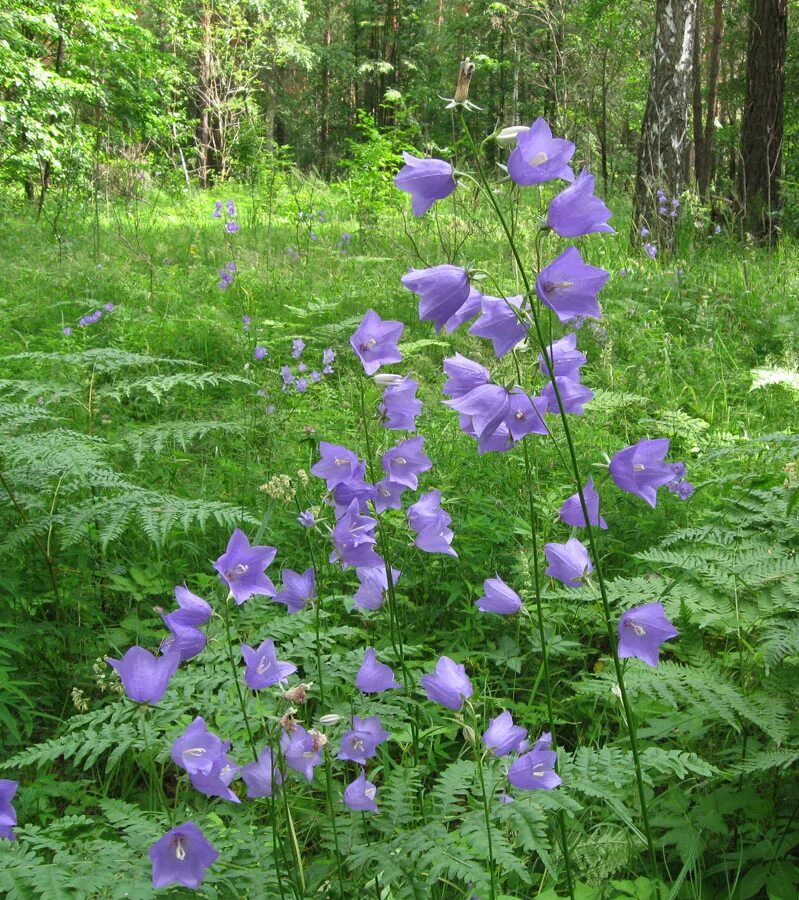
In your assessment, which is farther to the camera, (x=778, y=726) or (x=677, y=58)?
(x=677, y=58)

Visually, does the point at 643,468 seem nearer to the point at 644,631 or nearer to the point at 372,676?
the point at 644,631

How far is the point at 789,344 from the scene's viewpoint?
4457 millimetres

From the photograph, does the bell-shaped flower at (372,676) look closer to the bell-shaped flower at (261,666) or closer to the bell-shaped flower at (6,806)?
the bell-shaped flower at (261,666)

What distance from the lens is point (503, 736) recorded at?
122 cm

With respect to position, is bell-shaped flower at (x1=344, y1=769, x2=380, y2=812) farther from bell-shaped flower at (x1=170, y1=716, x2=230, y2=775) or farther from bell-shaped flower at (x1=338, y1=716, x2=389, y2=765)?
bell-shaped flower at (x1=170, y1=716, x2=230, y2=775)

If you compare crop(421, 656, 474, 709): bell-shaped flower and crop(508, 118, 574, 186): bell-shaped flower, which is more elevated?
crop(508, 118, 574, 186): bell-shaped flower

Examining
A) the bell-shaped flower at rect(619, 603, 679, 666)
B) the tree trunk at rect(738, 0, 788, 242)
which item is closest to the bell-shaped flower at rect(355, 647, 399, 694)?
the bell-shaped flower at rect(619, 603, 679, 666)

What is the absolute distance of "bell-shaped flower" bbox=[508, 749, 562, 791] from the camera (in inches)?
46.0

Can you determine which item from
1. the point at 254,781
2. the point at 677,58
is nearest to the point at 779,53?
the point at 677,58

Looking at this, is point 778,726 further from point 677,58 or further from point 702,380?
point 677,58

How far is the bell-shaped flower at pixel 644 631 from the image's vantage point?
117cm

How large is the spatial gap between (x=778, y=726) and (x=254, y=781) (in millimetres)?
981

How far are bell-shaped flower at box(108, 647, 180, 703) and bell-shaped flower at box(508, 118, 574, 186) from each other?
807 millimetres

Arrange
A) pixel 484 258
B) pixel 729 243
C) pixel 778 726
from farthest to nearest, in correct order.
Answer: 1. pixel 729 243
2. pixel 484 258
3. pixel 778 726
